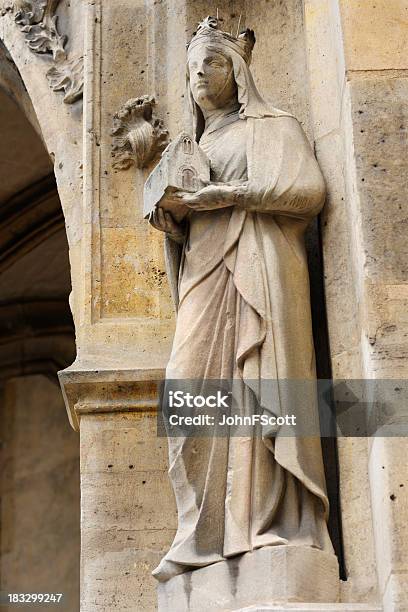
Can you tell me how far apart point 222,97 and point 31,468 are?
4937 mm

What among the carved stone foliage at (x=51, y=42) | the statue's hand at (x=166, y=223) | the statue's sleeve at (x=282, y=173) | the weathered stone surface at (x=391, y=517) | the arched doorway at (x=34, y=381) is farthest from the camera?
the arched doorway at (x=34, y=381)

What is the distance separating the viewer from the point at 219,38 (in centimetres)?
538

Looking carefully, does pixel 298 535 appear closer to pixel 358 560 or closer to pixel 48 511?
pixel 358 560

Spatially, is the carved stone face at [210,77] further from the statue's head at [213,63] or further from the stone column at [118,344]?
the stone column at [118,344]

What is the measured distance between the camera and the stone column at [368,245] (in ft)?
15.3

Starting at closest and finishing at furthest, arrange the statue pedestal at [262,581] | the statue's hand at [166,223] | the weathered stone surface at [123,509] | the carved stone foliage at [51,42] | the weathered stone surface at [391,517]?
the weathered stone surface at [391,517], the statue pedestal at [262,581], the statue's hand at [166,223], the weathered stone surface at [123,509], the carved stone foliage at [51,42]

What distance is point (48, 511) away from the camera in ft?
32.0

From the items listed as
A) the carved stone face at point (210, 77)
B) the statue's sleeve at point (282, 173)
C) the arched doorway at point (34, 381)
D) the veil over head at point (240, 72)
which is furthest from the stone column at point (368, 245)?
the arched doorway at point (34, 381)

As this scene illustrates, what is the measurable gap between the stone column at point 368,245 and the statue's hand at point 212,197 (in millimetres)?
342

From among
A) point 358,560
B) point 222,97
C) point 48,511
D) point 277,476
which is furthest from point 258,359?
point 48,511

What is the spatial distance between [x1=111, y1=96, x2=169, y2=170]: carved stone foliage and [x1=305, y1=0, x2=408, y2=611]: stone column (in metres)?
0.70

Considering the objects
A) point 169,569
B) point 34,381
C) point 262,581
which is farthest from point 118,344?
point 34,381

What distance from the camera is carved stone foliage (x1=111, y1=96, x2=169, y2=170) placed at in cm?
593

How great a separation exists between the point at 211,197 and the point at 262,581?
4.08 feet
